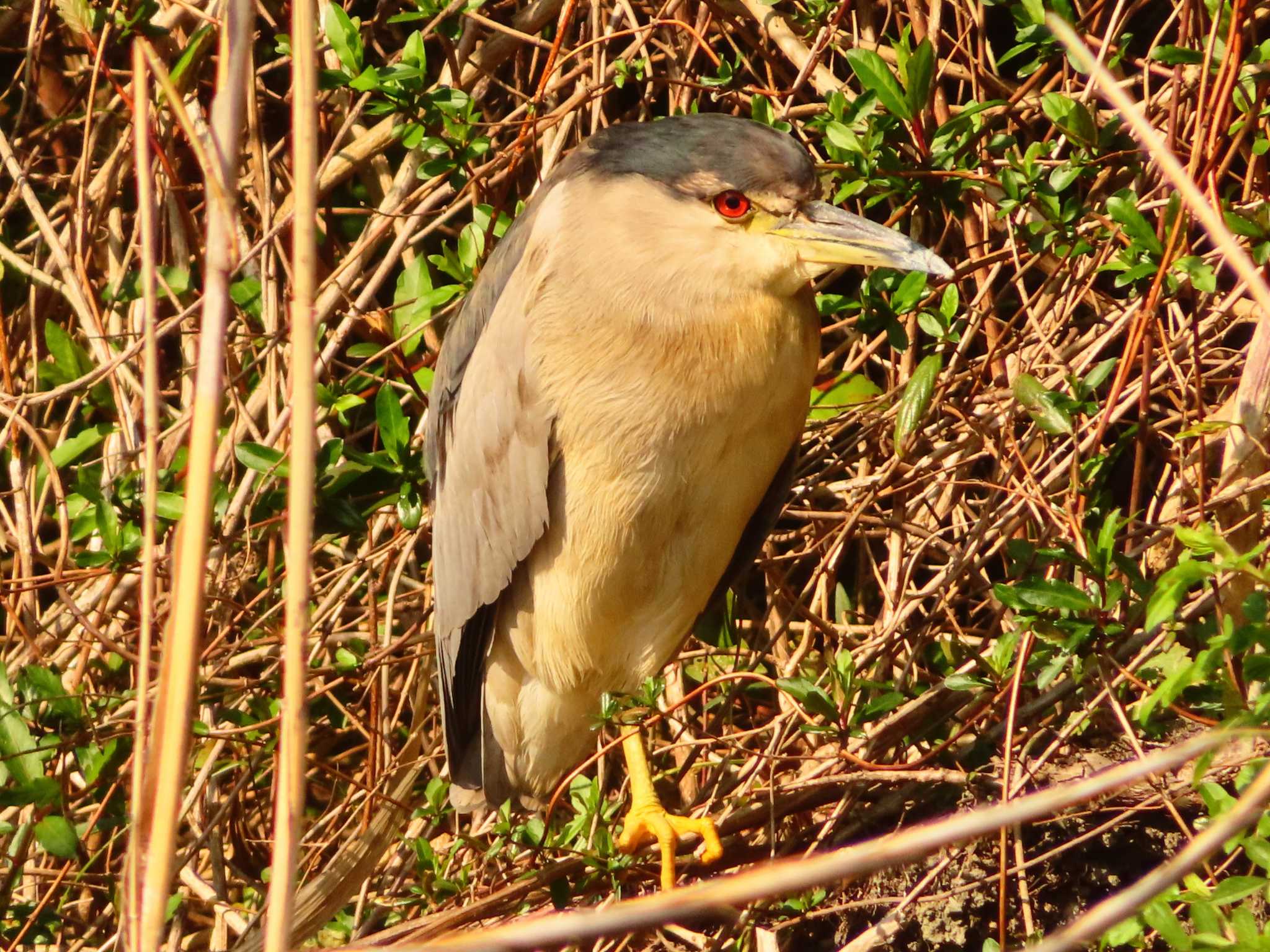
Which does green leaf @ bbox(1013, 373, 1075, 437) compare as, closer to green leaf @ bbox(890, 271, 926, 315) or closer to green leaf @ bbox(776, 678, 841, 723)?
green leaf @ bbox(890, 271, 926, 315)

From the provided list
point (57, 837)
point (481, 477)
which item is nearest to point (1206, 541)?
point (481, 477)

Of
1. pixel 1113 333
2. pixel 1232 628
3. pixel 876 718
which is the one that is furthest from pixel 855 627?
pixel 1232 628

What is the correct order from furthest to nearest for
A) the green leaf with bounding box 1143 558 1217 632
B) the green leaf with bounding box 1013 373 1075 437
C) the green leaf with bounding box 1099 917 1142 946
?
the green leaf with bounding box 1013 373 1075 437 → the green leaf with bounding box 1099 917 1142 946 → the green leaf with bounding box 1143 558 1217 632

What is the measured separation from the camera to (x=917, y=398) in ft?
7.34

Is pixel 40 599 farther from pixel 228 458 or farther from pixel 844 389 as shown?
pixel 844 389

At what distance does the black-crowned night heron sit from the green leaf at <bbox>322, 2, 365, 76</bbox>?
0.39 metres

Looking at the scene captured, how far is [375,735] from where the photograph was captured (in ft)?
9.00

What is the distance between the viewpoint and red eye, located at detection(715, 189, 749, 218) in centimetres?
219

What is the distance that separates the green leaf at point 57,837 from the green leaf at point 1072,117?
1.94m

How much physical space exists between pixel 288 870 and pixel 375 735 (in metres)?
1.84

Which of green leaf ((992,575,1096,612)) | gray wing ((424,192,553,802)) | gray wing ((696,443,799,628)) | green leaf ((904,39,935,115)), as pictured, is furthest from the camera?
gray wing ((696,443,799,628))

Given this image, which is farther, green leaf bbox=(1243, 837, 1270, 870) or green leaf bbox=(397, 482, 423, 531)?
green leaf bbox=(397, 482, 423, 531)

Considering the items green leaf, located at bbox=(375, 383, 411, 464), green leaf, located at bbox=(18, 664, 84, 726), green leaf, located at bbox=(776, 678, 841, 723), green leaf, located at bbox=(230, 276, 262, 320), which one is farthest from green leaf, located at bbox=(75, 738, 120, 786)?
green leaf, located at bbox=(776, 678, 841, 723)

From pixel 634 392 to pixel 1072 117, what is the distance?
0.81 metres
